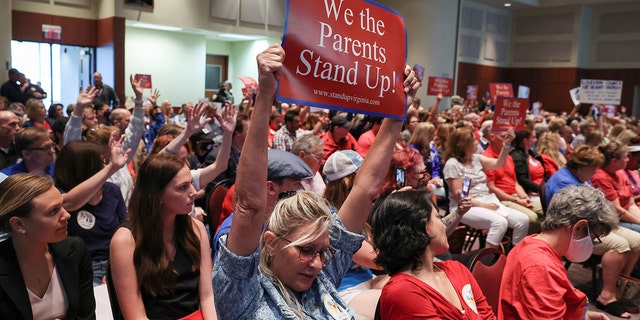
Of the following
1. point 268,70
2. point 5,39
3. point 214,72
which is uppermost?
point 5,39

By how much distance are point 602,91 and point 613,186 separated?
8.07m

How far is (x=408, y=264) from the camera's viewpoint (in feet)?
7.47

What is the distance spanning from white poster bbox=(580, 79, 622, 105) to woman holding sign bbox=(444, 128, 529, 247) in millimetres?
7735

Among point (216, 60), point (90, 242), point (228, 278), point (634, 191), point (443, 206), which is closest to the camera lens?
point (228, 278)

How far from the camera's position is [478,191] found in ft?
18.6

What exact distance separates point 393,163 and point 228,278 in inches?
80.4

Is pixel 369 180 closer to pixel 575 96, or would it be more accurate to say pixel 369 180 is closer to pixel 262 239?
pixel 262 239

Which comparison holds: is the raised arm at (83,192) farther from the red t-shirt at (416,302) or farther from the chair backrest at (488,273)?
the chair backrest at (488,273)

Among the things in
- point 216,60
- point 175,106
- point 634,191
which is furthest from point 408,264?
point 216,60

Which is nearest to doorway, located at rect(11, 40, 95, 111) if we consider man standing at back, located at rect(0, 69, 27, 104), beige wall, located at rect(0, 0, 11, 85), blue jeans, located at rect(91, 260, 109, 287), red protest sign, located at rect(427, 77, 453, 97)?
beige wall, located at rect(0, 0, 11, 85)

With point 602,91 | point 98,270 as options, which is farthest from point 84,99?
point 602,91

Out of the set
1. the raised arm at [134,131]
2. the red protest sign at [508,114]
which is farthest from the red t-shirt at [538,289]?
the red protest sign at [508,114]

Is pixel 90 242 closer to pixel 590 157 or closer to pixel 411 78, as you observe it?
pixel 411 78

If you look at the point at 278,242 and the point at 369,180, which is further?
the point at 369,180
